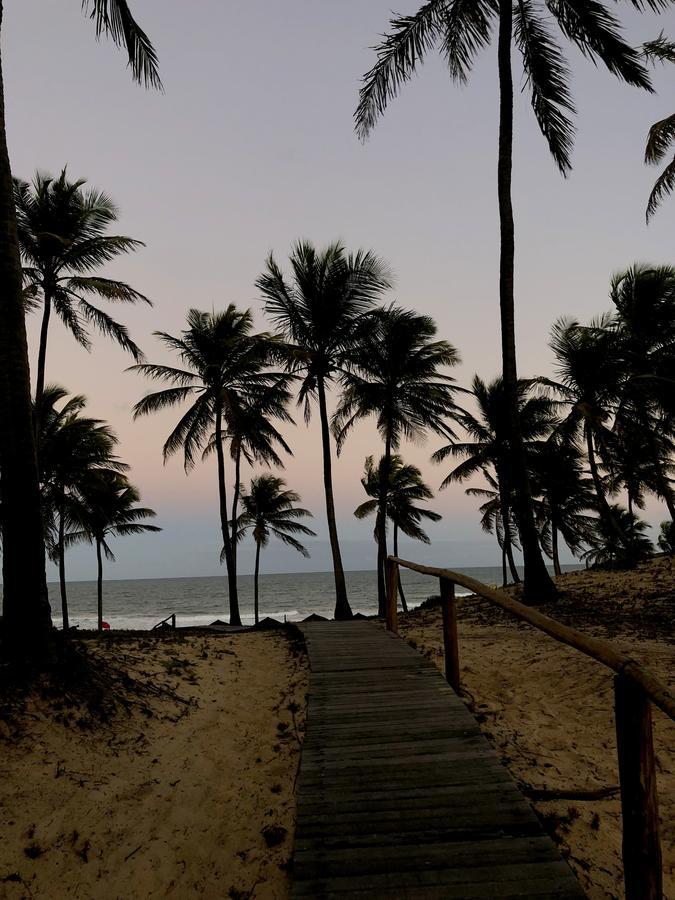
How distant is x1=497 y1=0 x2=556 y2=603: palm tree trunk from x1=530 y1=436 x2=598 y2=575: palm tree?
14500 mm

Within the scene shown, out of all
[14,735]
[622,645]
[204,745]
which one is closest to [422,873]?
[204,745]

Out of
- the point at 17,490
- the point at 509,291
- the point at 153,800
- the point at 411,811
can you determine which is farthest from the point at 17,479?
the point at 509,291

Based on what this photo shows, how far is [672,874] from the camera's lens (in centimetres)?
288

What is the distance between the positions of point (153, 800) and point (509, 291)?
438 inches

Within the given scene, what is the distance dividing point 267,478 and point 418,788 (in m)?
28.1

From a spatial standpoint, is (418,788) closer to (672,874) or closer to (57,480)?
(672,874)

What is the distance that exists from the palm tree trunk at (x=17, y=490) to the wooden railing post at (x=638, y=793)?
4710 millimetres

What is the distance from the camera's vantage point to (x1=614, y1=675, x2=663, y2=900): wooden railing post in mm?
2191

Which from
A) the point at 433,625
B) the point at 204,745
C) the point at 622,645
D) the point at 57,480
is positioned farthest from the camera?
the point at 57,480

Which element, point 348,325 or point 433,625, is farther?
point 348,325

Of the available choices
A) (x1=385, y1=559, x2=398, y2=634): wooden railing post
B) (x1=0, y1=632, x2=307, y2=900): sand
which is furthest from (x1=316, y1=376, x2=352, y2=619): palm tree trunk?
(x1=0, y1=632, x2=307, y2=900): sand

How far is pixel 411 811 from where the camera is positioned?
3.17 metres

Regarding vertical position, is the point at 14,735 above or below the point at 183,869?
above

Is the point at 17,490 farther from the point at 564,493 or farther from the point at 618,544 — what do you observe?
the point at 618,544
